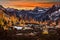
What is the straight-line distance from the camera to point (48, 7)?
152 centimetres

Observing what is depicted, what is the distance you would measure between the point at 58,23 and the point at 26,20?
33 cm

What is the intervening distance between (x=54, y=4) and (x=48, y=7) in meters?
0.07

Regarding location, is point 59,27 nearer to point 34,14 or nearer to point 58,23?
point 58,23

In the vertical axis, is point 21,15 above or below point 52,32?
above

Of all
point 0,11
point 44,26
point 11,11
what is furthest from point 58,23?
point 0,11

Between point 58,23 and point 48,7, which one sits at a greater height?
point 48,7

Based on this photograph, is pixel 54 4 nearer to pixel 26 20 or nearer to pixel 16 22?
pixel 26 20

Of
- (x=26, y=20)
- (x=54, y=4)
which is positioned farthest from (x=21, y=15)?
(x=54, y=4)

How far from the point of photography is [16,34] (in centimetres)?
151

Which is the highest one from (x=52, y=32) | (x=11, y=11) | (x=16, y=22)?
(x=11, y=11)

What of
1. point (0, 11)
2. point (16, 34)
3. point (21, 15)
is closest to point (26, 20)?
point (21, 15)

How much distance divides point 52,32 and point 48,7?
0.26 m

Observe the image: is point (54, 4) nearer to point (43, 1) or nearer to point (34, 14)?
point (43, 1)

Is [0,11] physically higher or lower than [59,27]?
higher
